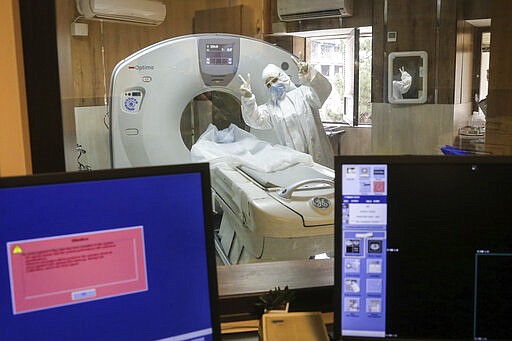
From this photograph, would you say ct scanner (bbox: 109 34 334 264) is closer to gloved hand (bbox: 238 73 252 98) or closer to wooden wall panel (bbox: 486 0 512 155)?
gloved hand (bbox: 238 73 252 98)

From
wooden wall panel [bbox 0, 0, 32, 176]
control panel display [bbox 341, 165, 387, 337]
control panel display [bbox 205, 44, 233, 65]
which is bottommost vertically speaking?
control panel display [bbox 341, 165, 387, 337]

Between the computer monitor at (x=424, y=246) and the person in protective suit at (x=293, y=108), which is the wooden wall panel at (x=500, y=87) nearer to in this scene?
the person in protective suit at (x=293, y=108)

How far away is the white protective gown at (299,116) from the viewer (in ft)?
11.0

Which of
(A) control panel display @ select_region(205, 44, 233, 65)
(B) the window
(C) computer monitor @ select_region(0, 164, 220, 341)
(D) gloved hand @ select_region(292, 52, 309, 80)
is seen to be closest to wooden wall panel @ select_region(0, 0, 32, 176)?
(C) computer monitor @ select_region(0, 164, 220, 341)

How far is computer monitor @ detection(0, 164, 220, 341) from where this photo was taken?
2.66 ft

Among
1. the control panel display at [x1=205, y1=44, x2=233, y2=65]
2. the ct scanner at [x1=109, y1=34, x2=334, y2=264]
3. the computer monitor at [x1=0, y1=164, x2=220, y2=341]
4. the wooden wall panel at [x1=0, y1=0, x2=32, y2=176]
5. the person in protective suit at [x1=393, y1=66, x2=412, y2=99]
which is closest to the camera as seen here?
the computer monitor at [x1=0, y1=164, x2=220, y2=341]

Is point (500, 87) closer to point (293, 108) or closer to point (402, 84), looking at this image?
point (293, 108)

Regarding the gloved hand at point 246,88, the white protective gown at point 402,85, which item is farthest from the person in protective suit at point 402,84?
the gloved hand at point 246,88

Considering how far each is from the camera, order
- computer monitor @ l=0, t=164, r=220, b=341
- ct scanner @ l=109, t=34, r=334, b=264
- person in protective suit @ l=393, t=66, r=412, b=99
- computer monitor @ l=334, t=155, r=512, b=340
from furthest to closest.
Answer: person in protective suit @ l=393, t=66, r=412, b=99 < ct scanner @ l=109, t=34, r=334, b=264 < computer monitor @ l=334, t=155, r=512, b=340 < computer monitor @ l=0, t=164, r=220, b=341

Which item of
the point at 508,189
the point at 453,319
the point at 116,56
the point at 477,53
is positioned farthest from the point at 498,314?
the point at 477,53

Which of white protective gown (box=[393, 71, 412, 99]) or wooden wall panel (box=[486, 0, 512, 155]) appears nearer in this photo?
wooden wall panel (box=[486, 0, 512, 155])

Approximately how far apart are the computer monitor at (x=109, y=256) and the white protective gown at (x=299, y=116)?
7.91ft

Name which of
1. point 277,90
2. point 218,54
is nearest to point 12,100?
point 218,54

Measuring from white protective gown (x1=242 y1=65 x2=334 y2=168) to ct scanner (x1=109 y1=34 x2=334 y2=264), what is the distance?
0.26 ft
